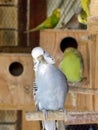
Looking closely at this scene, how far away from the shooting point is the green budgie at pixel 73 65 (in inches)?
71.1

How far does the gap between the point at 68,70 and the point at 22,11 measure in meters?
0.46

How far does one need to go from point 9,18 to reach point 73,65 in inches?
17.4

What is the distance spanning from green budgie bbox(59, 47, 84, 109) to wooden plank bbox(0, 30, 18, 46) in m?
0.36

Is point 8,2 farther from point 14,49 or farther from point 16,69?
→ point 16,69

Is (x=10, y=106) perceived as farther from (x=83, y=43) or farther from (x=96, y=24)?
(x=96, y=24)

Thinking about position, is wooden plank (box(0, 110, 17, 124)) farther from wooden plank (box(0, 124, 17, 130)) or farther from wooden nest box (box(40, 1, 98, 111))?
wooden nest box (box(40, 1, 98, 111))

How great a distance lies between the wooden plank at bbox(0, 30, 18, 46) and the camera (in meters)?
2.14

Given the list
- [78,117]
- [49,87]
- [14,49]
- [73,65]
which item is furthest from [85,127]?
[78,117]

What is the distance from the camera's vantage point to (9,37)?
2178mm

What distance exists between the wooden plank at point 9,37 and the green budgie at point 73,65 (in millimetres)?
363

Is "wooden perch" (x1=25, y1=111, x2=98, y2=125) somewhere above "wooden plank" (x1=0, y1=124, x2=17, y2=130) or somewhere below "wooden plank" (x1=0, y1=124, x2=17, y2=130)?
above

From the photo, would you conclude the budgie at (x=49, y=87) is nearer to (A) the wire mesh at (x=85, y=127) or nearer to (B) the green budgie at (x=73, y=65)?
(B) the green budgie at (x=73, y=65)

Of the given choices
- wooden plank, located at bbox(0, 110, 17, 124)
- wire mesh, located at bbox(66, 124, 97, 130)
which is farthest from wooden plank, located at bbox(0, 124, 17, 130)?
wire mesh, located at bbox(66, 124, 97, 130)

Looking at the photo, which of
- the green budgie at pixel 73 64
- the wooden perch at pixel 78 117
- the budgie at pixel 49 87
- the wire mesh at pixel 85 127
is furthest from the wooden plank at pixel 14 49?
the wooden perch at pixel 78 117
